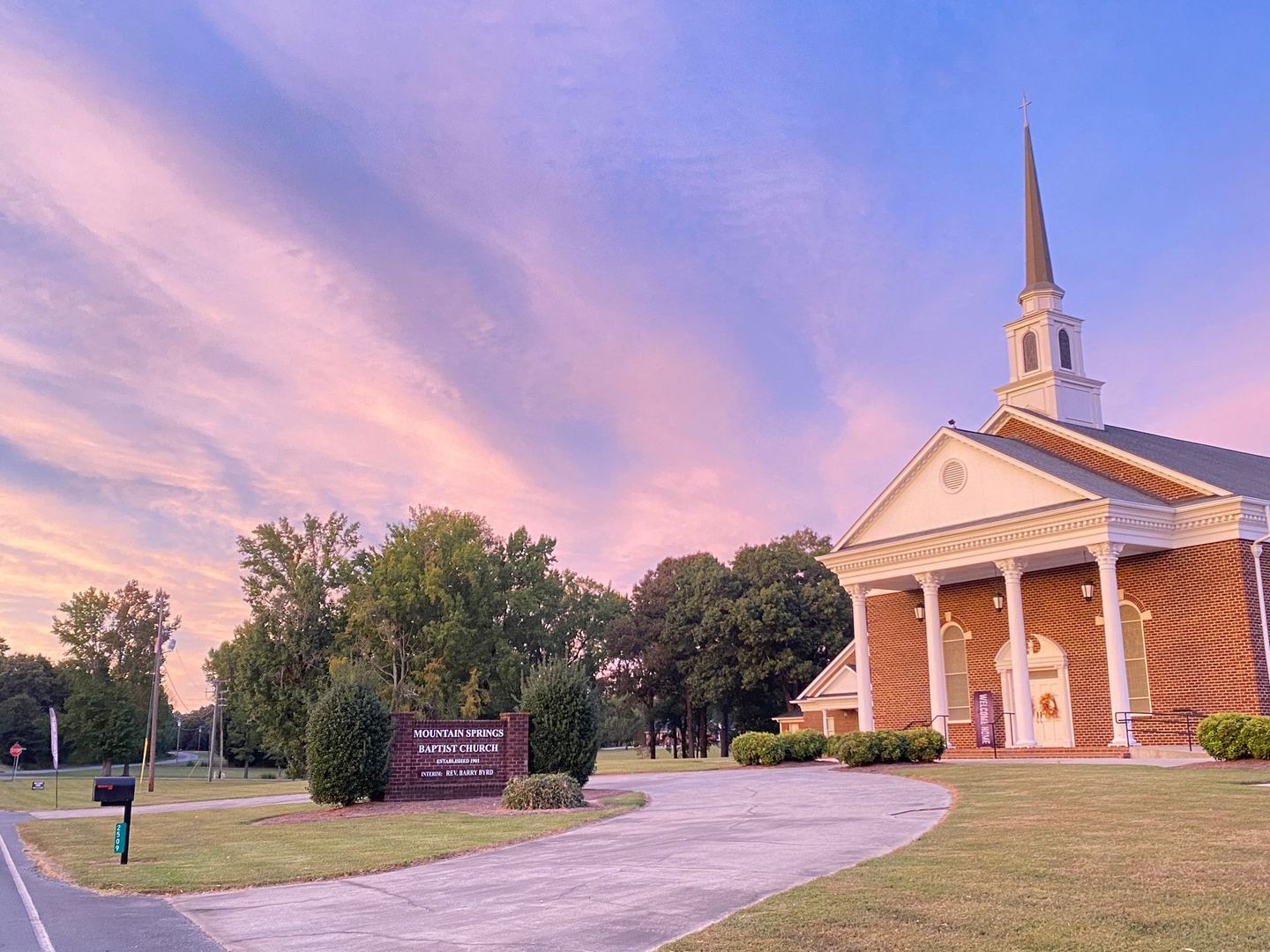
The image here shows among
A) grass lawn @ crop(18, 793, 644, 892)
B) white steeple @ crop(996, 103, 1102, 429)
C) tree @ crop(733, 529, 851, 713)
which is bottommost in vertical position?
grass lawn @ crop(18, 793, 644, 892)

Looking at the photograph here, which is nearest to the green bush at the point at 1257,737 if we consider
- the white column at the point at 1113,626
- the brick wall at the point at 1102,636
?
the brick wall at the point at 1102,636

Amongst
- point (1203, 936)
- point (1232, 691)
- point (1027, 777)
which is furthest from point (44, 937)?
point (1232, 691)

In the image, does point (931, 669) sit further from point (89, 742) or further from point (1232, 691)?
point (89, 742)

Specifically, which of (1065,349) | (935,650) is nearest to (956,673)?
(935,650)

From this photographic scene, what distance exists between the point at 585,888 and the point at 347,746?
12099mm

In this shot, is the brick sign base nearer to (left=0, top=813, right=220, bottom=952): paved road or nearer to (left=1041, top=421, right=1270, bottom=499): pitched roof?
(left=0, top=813, right=220, bottom=952): paved road

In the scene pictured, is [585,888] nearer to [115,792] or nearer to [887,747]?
[115,792]

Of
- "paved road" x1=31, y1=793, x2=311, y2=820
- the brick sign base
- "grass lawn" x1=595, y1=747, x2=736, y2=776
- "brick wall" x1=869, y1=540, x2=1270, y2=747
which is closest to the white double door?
"brick wall" x1=869, y1=540, x2=1270, y2=747

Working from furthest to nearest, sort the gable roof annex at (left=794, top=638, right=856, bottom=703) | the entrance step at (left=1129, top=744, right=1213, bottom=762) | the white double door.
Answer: the gable roof annex at (left=794, top=638, right=856, bottom=703), the white double door, the entrance step at (left=1129, top=744, right=1213, bottom=762)

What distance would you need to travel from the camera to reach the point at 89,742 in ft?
222

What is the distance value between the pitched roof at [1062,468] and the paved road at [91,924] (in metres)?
23.2

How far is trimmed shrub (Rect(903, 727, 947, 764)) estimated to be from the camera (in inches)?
1019

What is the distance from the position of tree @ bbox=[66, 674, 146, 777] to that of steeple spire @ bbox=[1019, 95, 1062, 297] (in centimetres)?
5938

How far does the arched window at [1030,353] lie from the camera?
35062mm
